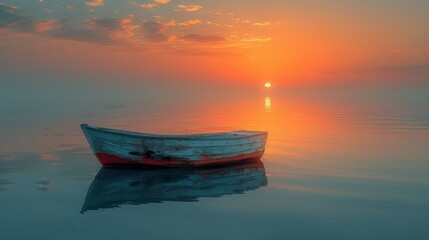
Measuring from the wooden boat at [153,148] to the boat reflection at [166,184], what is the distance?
462 mm

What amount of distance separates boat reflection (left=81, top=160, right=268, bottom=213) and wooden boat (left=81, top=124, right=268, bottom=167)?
462 mm

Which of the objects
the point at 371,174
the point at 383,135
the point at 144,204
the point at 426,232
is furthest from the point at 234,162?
the point at 383,135

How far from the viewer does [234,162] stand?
851 inches

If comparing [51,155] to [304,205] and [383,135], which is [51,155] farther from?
[383,135]

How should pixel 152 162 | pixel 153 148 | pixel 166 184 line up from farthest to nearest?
pixel 152 162
pixel 153 148
pixel 166 184

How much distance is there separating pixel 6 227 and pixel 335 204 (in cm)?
1069

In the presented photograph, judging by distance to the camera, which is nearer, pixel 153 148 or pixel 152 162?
pixel 153 148

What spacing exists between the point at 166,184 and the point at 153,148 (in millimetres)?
2903

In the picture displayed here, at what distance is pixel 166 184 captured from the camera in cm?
1719

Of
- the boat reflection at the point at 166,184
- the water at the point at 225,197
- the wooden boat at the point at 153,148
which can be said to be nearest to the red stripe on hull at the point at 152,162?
the wooden boat at the point at 153,148

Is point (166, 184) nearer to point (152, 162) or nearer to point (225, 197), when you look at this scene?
point (152, 162)

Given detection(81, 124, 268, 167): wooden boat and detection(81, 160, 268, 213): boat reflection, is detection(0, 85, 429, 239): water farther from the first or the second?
detection(81, 124, 268, 167): wooden boat

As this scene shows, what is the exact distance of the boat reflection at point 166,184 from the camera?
1482 centimetres

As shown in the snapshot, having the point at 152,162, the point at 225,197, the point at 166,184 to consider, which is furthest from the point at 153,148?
the point at 225,197
